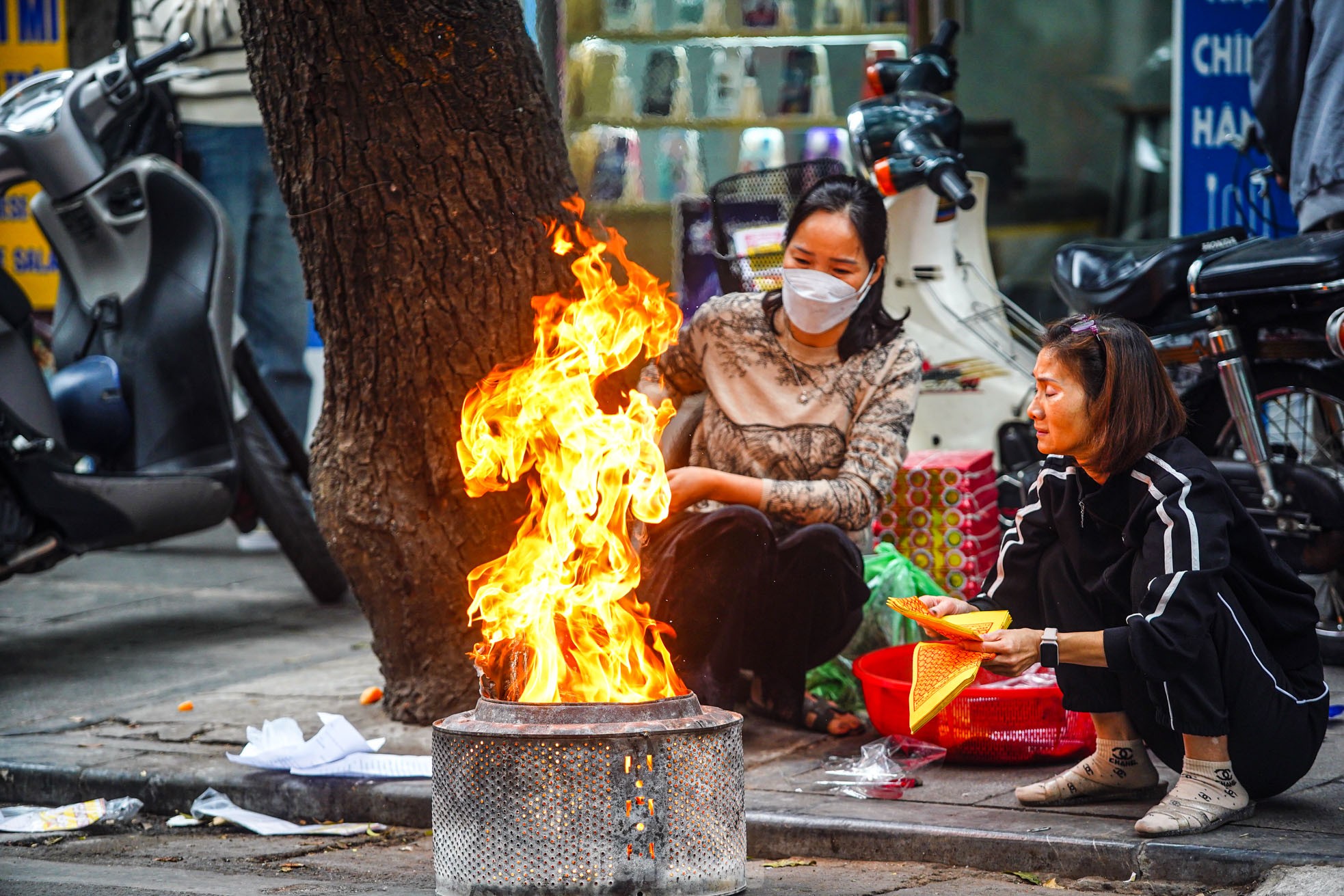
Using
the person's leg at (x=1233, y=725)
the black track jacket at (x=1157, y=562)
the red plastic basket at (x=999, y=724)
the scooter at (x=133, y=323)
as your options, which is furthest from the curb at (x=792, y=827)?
the scooter at (x=133, y=323)

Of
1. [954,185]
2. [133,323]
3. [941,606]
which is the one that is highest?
[954,185]

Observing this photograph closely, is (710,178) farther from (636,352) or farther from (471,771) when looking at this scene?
(471,771)

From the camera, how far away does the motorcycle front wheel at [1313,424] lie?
4.86 meters

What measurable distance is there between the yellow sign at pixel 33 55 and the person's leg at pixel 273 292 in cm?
300

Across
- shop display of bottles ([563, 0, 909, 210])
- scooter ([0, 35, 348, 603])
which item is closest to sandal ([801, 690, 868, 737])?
scooter ([0, 35, 348, 603])

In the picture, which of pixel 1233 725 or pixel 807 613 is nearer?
pixel 1233 725

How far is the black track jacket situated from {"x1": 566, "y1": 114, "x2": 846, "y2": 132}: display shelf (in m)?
5.29

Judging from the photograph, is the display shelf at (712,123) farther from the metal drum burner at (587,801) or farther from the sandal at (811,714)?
the metal drum burner at (587,801)

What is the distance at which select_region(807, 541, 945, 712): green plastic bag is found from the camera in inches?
187

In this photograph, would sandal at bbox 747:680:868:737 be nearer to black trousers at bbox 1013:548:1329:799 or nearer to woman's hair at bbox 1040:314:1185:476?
black trousers at bbox 1013:548:1329:799

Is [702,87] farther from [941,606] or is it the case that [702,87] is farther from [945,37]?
[941,606]

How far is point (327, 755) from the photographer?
13.7 feet

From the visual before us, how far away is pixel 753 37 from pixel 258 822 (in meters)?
5.84

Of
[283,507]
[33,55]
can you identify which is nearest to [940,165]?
[283,507]
